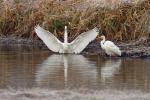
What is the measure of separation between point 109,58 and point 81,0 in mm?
5618

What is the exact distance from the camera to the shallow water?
15531 millimetres

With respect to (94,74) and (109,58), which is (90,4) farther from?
(94,74)

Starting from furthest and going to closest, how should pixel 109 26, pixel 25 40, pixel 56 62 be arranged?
pixel 25 40 → pixel 109 26 → pixel 56 62

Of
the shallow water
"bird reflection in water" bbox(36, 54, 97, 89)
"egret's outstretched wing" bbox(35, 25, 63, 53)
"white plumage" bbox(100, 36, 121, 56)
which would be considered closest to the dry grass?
"egret's outstretched wing" bbox(35, 25, 63, 53)

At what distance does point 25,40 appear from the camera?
26656 mm

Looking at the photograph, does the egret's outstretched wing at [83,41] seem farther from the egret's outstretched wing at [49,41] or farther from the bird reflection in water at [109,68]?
the bird reflection in water at [109,68]

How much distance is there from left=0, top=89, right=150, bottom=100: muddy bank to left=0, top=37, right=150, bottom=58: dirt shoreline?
672cm

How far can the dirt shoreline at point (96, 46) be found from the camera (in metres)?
21.9

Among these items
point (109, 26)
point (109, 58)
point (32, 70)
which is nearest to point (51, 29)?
point (109, 26)

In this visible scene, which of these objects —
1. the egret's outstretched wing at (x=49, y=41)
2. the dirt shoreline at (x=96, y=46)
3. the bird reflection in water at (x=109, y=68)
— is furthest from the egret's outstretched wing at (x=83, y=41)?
the bird reflection in water at (x=109, y=68)

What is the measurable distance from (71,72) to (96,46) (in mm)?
6774

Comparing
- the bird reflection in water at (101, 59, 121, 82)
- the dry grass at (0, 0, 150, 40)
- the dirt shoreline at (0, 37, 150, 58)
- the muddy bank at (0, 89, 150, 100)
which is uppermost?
the dry grass at (0, 0, 150, 40)

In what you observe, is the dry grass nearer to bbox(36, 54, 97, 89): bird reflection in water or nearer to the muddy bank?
bbox(36, 54, 97, 89): bird reflection in water

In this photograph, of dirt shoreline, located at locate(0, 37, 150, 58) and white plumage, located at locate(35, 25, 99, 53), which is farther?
white plumage, located at locate(35, 25, 99, 53)
